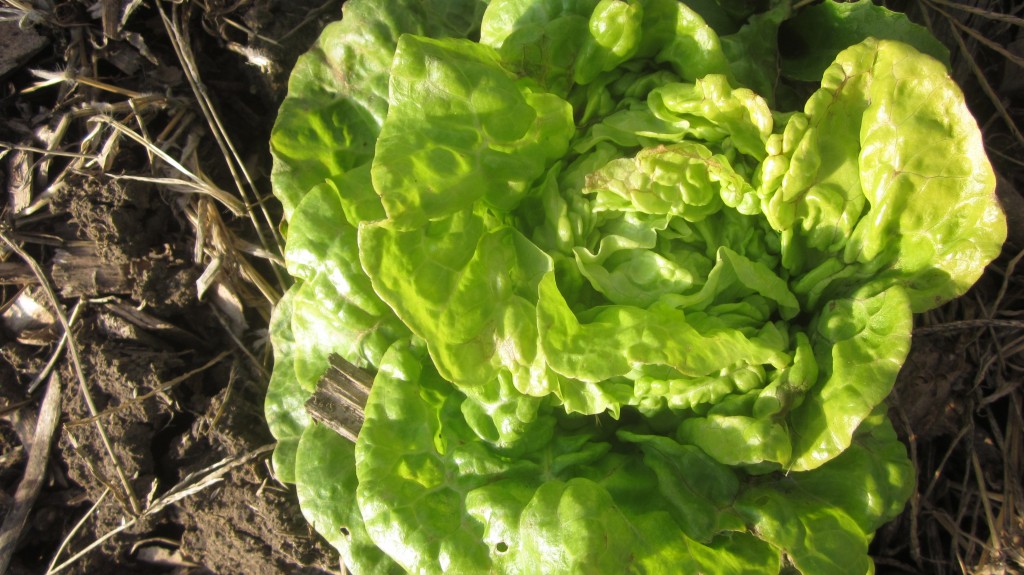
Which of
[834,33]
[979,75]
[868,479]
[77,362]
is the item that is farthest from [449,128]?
[979,75]

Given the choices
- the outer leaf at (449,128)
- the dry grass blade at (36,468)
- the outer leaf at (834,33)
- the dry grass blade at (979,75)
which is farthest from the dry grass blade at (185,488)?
the dry grass blade at (979,75)

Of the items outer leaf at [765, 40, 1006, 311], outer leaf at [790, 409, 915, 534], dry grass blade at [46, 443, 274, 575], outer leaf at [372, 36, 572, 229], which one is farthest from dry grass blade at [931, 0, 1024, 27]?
dry grass blade at [46, 443, 274, 575]

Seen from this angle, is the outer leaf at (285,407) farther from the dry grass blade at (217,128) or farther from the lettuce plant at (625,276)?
the dry grass blade at (217,128)

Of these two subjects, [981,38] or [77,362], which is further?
[77,362]

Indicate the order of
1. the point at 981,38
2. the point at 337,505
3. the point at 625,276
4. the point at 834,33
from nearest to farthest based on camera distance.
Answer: the point at 625,276, the point at 337,505, the point at 834,33, the point at 981,38

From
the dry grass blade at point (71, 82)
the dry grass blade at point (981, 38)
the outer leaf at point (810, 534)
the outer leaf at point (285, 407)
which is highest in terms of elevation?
the dry grass blade at point (981, 38)

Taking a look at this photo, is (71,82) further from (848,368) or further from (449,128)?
(848,368)

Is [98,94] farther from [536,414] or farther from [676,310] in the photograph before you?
[676,310]
